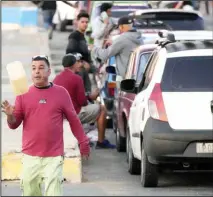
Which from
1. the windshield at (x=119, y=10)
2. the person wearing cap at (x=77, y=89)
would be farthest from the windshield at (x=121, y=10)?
the person wearing cap at (x=77, y=89)

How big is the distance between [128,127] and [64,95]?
4.29 m

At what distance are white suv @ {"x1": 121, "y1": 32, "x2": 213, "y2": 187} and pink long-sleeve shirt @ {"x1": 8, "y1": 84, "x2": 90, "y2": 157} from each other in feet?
6.98

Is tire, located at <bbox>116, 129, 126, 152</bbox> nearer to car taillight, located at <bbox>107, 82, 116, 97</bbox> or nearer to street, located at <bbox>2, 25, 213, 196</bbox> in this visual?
street, located at <bbox>2, 25, 213, 196</bbox>

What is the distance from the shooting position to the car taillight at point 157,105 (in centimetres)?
1044

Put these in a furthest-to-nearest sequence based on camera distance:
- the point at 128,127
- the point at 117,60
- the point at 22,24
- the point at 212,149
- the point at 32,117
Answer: the point at 22,24 < the point at 117,60 < the point at 128,127 < the point at 212,149 < the point at 32,117

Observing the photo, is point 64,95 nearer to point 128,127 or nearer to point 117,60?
point 128,127

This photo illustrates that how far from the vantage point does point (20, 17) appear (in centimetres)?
3897

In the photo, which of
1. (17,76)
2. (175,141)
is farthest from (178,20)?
(17,76)

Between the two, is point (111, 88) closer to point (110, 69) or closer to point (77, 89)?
point (110, 69)

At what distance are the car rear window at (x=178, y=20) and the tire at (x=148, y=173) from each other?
9.96 meters

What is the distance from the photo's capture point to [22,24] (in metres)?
38.1

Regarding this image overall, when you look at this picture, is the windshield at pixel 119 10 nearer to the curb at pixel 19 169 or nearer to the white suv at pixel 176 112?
the white suv at pixel 176 112

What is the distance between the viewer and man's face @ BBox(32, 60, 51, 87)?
840 centimetres

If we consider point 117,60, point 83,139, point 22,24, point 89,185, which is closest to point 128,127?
point 89,185
